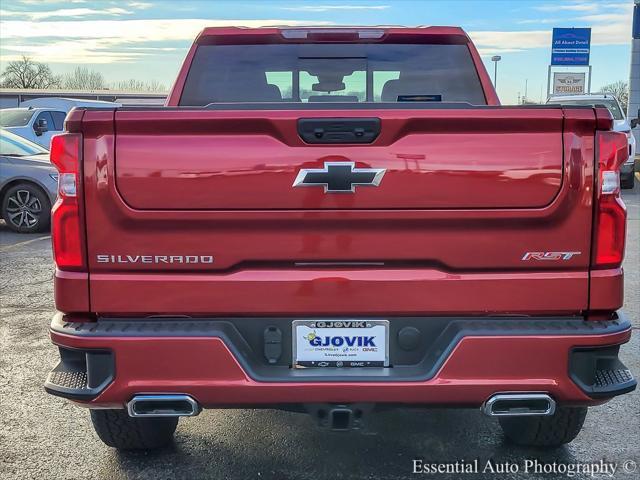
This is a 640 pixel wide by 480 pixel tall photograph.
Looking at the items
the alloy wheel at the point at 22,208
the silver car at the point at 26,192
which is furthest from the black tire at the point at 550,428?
the alloy wheel at the point at 22,208

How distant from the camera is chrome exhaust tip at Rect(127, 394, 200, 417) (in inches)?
98.7

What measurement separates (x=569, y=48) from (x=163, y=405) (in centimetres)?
3559

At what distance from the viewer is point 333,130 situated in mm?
2428

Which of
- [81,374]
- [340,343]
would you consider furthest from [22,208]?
[340,343]

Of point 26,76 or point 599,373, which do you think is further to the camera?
point 26,76

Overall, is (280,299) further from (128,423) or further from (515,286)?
(128,423)

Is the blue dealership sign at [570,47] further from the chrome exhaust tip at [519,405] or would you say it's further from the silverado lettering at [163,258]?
the silverado lettering at [163,258]

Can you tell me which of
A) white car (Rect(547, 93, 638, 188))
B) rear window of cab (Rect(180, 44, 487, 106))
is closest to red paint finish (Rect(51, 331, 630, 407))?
rear window of cab (Rect(180, 44, 487, 106))

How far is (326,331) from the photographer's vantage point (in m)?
2.53

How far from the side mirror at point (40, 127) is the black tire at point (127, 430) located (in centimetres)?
1484

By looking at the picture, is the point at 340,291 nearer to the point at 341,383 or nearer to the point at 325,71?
the point at 341,383

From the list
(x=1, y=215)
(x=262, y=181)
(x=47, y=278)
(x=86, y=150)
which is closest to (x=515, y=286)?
(x=262, y=181)

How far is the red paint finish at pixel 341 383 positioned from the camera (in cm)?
246

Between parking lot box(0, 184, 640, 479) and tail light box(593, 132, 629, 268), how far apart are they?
1.16m
